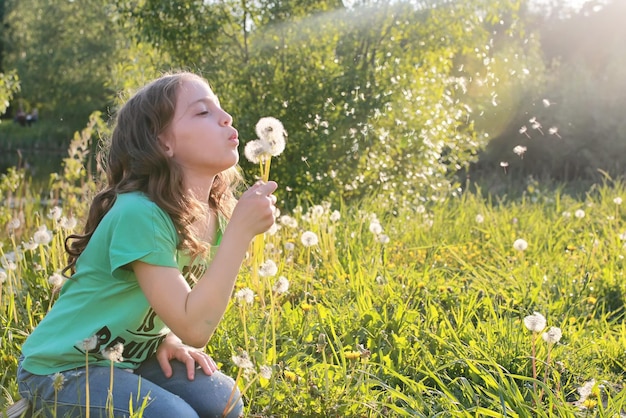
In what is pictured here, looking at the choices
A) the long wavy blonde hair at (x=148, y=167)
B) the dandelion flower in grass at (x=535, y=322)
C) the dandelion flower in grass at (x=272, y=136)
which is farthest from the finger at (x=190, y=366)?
the dandelion flower in grass at (x=535, y=322)

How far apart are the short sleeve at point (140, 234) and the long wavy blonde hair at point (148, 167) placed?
0.05m

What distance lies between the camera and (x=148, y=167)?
6.75 feet

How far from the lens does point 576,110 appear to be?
36.8 feet

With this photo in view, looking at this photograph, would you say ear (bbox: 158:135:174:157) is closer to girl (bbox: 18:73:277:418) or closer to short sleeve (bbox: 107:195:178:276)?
girl (bbox: 18:73:277:418)

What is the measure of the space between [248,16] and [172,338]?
15.2ft

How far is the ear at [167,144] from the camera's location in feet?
6.89

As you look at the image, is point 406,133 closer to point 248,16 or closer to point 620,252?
point 248,16

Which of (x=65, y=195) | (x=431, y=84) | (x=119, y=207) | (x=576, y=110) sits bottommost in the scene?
(x=576, y=110)

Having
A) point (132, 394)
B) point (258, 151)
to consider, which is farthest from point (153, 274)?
point (258, 151)

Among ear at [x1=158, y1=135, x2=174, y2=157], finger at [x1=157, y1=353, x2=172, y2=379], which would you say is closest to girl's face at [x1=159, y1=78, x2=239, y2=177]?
ear at [x1=158, y1=135, x2=174, y2=157]

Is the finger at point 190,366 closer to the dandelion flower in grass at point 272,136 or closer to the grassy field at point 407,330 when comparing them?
the grassy field at point 407,330

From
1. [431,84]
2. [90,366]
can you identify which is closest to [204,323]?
[90,366]

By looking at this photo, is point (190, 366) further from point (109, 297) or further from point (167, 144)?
point (167, 144)

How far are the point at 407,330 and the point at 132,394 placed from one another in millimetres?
1178
